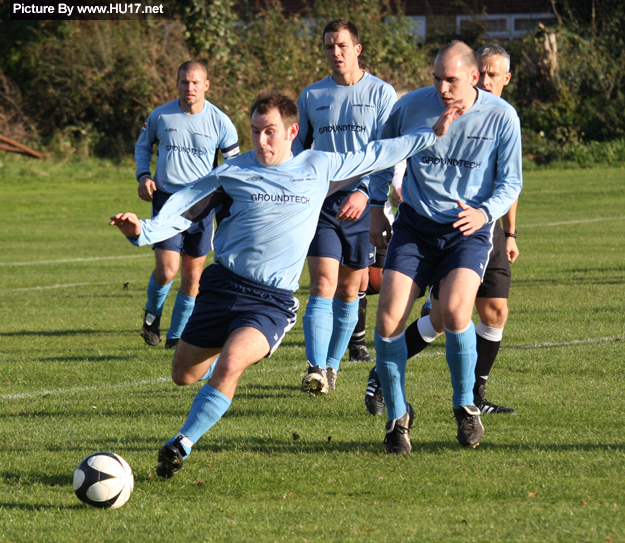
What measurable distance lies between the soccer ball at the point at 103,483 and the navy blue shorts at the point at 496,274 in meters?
→ 2.66

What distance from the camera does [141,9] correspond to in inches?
1193

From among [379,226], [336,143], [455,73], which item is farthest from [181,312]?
[455,73]

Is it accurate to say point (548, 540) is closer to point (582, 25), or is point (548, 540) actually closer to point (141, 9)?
point (141, 9)

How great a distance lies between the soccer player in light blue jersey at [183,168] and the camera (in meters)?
8.36

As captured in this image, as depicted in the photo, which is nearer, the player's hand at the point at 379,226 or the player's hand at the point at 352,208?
the player's hand at the point at 379,226

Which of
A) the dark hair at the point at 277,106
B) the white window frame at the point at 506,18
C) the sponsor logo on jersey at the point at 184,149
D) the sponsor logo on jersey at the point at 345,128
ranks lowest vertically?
the sponsor logo on jersey at the point at 184,149

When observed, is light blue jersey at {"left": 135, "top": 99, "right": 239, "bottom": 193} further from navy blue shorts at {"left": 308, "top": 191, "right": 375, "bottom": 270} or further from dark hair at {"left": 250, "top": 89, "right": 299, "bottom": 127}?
dark hair at {"left": 250, "top": 89, "right": 299, "bottom": 127}

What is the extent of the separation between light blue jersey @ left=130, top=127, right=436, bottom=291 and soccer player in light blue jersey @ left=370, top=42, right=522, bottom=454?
0.86 feet

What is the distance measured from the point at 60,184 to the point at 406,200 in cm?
2342

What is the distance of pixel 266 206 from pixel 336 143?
200cm

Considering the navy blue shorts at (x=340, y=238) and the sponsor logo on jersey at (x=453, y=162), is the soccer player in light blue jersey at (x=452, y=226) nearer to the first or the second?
the sponsor logo on jersey at (x=453, y=162)

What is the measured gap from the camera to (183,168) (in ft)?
27.5

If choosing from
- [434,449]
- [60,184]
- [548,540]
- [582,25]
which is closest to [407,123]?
[434,449]

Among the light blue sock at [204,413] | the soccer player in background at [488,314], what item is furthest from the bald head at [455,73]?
the light blue sock at [204,413]
